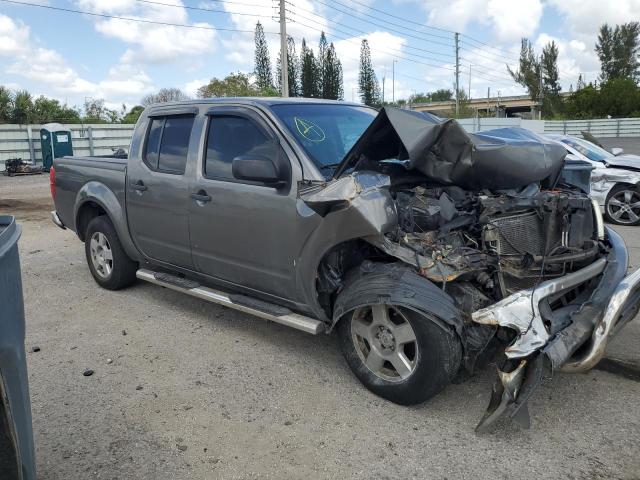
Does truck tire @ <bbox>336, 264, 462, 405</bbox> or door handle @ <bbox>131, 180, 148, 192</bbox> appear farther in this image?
door handle @ <bbox>131, 180, 148, 192</bbox>

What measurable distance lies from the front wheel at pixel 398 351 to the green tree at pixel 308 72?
65.8m

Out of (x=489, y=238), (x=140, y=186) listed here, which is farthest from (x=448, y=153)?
(x=140, y=186)

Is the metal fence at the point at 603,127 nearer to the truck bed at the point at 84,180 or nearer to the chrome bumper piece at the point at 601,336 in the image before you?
the truck bed at the point at 84,180

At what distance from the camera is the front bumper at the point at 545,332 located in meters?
3.00

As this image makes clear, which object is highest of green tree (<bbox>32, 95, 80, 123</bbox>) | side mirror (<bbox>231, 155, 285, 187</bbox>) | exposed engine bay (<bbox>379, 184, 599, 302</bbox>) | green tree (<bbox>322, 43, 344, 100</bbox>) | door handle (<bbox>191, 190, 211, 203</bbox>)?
green tree (<bbox>322, 43, 344, 100</bbox>)

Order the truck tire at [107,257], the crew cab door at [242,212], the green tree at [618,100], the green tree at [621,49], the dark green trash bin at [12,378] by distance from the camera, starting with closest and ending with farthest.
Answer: the dark green trash bin at [12,378] → the crew cab door at [242,212] → the truck tire at [107,257] → the green tree at [618,100] → the green tree at [621,49]

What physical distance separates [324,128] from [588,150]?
7.69m

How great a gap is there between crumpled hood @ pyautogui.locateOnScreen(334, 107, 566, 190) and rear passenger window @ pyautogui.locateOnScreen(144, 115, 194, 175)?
1.74 m

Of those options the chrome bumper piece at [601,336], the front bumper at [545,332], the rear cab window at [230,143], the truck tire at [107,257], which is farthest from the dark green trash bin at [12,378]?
the truck tire at [107,257]

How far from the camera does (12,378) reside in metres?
2.15

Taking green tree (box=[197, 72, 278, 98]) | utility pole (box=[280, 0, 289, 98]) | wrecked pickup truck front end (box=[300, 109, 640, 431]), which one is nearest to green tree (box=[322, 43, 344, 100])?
green tree (box=[197, 72, 278, 98])

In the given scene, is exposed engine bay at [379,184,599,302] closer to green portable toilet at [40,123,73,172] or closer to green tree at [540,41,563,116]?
green portable toilet at [40,123,73,172]

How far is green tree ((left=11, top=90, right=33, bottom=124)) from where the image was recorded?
124 ft

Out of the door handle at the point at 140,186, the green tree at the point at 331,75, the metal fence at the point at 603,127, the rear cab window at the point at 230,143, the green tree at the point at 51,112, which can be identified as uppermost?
the green tree at the point at 331,75
